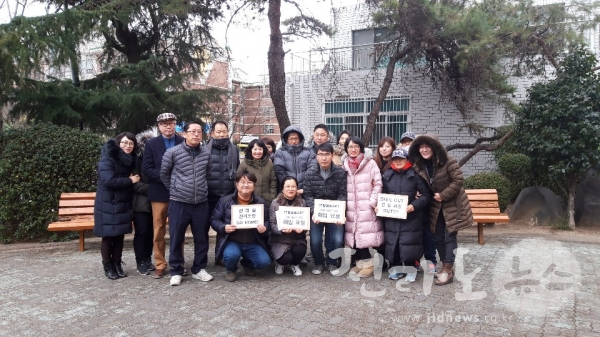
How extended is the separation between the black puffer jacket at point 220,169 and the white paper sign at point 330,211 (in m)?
1.09

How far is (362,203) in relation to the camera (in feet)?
17.9

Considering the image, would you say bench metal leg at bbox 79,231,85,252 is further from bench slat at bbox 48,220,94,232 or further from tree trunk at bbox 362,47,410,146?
tree trunk at bbox 362,47,410,146

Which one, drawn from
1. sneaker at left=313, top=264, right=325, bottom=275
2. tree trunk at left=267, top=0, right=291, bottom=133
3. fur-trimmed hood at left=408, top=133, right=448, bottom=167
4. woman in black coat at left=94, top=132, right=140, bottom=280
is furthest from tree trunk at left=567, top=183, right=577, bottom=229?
woman in black coat at left=94, top=132, right=140, bottom=280

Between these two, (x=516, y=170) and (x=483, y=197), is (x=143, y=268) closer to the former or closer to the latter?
(x=483, y=197)

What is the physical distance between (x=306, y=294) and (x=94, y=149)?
472 centimetres

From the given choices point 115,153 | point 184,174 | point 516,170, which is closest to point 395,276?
point 184,174

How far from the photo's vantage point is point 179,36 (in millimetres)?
10617

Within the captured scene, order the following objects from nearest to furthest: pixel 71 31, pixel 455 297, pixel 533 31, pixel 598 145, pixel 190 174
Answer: pixel 455 297 → pixel 190 174 → pixel 598 145 → pixel 71 31 → pixel 533 31

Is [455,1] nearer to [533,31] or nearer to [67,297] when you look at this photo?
[533,31]

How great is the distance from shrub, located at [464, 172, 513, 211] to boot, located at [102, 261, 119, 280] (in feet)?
22.5

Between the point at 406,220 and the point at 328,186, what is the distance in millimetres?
1000

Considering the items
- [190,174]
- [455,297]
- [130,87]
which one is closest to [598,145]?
[455,297]

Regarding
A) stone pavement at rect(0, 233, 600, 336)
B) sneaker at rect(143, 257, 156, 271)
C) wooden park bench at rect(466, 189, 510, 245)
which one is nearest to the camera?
stone pavement at rect(0, 233, 600, 336)

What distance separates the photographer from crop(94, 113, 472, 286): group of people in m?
5.20
